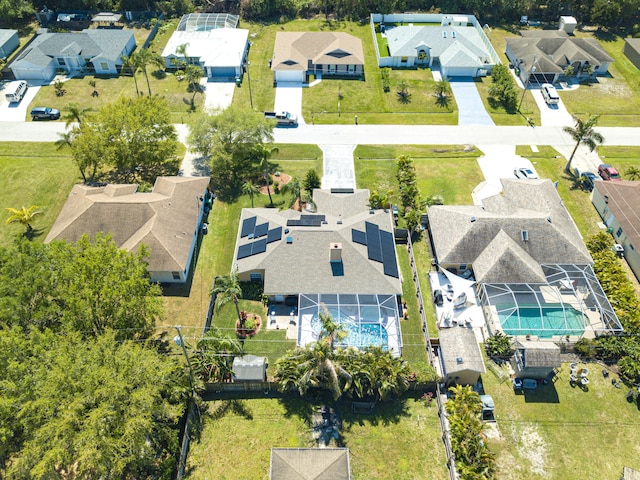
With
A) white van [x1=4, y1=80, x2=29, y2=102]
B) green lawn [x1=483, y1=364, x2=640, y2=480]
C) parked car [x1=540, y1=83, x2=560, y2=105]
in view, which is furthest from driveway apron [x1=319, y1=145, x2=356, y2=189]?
white van [x1=4, y1=80, x2=29, y2=102]

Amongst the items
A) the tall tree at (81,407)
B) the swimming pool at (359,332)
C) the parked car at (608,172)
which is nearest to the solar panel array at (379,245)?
the swimming pool at (359,332)

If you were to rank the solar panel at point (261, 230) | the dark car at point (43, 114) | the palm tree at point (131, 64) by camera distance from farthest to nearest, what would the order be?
the palm tree at point (131, 64) → the dark car at point (43, 114) → the solar panel at point (261, 230)

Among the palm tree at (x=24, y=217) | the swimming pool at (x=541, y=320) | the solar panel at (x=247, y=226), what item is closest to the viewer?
the swimming pool at (x=541, y=320)

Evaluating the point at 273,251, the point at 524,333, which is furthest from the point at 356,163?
the point at 524,333

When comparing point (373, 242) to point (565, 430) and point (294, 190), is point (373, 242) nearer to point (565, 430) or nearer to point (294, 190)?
point (294, 190)

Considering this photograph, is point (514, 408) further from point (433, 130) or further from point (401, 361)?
point (433, 130)

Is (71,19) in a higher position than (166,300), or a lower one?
higher

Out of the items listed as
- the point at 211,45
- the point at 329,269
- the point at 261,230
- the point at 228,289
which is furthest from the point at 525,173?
the point at 211,45

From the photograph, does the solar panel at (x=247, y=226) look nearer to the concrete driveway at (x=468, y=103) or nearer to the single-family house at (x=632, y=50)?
the concrete driveway at (x=468, y=103)
